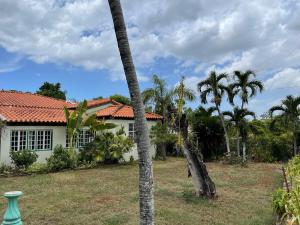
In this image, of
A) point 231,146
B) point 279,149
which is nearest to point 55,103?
point 231,146

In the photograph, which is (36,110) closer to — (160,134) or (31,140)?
(31,140)

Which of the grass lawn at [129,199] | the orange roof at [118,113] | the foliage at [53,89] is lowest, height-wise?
the grass lawn at [129,199]

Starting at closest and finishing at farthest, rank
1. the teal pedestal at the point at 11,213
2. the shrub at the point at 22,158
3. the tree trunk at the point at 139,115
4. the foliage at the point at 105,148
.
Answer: the teal pedestal at the point at 11,213, the tree trunk at the point at 139,115, the shrub at the point at 22,158, the foliage at the point at 105,148

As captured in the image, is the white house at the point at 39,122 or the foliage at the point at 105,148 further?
the foliage at the point at 105,148

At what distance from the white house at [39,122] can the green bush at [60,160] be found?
1520 mm

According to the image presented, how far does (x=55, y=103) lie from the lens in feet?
93.1

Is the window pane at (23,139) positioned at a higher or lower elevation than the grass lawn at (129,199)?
higher

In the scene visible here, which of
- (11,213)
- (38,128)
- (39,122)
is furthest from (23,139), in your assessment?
(11,213)

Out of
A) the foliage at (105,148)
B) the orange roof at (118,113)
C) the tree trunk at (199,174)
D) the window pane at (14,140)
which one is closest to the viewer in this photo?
the tree trunk at (199,174)

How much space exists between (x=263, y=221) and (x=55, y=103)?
22294 millimetres

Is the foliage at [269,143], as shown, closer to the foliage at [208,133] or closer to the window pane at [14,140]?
the foliage at [208,133]

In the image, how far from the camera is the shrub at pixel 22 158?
18.5 meters

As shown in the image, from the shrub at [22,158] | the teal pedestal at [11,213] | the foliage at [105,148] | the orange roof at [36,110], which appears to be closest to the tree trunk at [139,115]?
the teal pedestal at [11,213]

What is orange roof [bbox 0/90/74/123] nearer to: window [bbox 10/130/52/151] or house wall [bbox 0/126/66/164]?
house wall [bbox 0/126/66/164]
